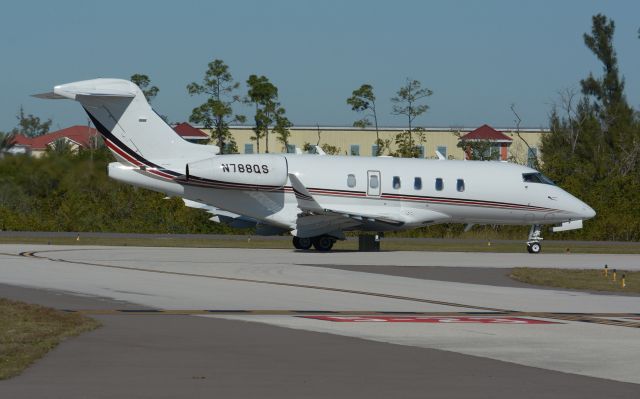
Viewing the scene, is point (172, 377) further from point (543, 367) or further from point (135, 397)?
point (543, 367)

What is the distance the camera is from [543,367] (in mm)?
13703

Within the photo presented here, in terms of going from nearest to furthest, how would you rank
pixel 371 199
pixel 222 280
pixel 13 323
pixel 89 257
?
pixel 13 323 → pixel 222 280 → pixel 89 257 → pixel 371 199

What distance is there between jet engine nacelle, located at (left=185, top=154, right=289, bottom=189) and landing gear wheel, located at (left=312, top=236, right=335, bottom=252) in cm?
250

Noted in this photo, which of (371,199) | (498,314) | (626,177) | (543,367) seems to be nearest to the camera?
(543,367)

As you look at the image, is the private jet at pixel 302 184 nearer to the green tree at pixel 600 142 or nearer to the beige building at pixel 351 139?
the green tree at pixel 600 142

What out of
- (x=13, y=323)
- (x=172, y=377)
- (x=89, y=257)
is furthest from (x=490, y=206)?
(x=172, y=377)


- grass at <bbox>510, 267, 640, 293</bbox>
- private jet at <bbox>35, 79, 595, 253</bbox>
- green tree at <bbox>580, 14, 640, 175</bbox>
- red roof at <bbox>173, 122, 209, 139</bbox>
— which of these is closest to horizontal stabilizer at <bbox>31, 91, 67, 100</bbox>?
private jet at <bbox>35, 79, 595, 253</bbox>

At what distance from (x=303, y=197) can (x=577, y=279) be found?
40.2 ft

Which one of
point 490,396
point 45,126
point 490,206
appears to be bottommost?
point 490,396

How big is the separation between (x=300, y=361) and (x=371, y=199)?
1068 inches

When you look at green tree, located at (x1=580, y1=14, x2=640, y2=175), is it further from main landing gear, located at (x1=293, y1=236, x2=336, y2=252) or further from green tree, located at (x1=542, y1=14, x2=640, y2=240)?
main landing gear, located at (x1=293, y1=236, x2=336, y2=252)

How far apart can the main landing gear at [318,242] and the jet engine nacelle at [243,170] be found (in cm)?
230

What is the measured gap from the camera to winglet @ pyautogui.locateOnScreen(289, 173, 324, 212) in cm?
3875

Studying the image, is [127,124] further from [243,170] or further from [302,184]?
[302,184]
